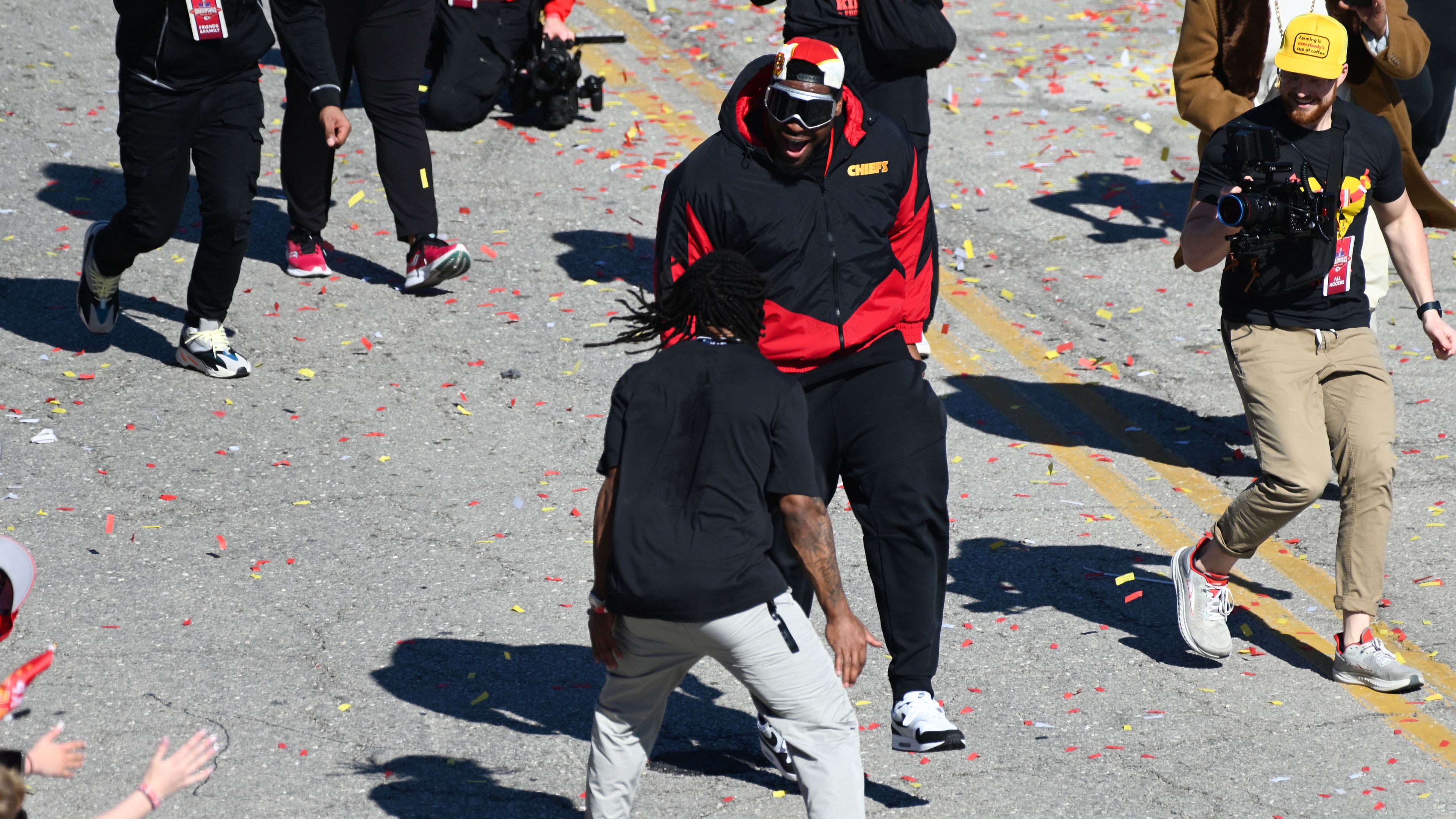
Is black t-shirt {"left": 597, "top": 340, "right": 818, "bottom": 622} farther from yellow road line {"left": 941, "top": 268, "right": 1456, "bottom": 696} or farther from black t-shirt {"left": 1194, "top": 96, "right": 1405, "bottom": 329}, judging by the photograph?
yellow road line {"left": 941, "top": 268, "right": 1456, "bottom": 696}

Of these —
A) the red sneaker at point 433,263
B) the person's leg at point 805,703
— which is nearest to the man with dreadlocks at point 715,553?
the person's leg at point 805,703

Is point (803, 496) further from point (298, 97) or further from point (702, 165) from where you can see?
point (298, 97)

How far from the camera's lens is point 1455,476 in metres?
6.89

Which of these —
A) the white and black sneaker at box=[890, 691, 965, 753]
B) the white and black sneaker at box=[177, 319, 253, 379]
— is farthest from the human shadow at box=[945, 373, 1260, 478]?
the white and black sneaker at box=[177, 319, 253, 379]

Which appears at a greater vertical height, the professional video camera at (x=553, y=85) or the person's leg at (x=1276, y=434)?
the person's leg at (x=1276, y=434)

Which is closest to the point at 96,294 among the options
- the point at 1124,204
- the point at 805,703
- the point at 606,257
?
the point at 606,257

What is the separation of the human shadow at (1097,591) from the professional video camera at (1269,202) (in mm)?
1381

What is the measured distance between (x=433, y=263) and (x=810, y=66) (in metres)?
3.85

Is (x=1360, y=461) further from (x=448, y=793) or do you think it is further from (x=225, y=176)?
(x=225, y=176)

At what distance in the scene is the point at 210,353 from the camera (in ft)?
23.5

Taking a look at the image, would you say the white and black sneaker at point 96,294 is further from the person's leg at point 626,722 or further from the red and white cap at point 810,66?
the person's leg at point 626,722

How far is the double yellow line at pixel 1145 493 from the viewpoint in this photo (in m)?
5.30

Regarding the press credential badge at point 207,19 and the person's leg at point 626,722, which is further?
the press credential badge at point 207,19

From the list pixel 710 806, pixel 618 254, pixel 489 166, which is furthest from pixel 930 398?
pixel 489 166
